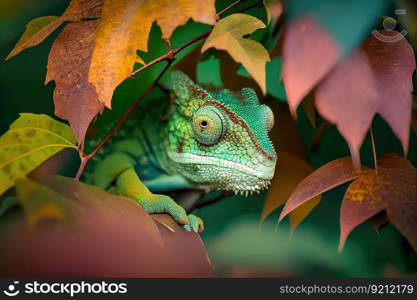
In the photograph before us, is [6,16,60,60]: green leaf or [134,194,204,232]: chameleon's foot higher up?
[6,16,60,60]: green leaf

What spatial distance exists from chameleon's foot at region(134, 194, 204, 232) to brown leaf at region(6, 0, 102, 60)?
0.25 meters

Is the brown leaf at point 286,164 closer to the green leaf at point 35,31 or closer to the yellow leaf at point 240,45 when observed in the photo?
the yellow leaf at point 240,45

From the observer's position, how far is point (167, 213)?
697 millimetres

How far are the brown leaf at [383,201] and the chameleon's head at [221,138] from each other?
0.11 meters

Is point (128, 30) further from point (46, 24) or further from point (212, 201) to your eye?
point (212, 201)

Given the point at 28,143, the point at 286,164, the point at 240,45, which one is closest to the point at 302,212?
the point at 286,164

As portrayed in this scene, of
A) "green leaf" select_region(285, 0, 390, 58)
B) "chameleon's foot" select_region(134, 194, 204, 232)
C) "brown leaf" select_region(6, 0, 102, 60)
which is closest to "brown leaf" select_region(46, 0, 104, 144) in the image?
"brown leaf" select_region(6, 0, 102, 60)

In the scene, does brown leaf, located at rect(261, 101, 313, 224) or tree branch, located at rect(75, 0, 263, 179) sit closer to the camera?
tree branch, located at rect(75, 0, 263, 179)

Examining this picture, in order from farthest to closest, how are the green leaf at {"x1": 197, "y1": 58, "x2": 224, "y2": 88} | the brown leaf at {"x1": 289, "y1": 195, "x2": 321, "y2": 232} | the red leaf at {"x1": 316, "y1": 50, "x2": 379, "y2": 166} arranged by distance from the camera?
the green leaf at {"x1": 197, "y1": 58, "x2": 224, "y2": 88} < the brown leaf at {"x1": 289, "y1": 195, "x2": 321, "y2": 232} < the red leaf at {"x1": 316, "y1": 50, "x2": 379, "y2": 166}

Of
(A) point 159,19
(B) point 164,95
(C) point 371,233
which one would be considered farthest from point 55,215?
(C) point 371,233

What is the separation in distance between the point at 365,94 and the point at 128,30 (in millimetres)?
287

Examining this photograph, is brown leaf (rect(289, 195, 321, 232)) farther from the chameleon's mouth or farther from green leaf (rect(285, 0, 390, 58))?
green leaf (rect(285, 0, 390, 58))

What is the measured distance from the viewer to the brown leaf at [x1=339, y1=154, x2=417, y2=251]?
2.16ft

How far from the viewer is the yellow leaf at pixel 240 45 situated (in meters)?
0.58
